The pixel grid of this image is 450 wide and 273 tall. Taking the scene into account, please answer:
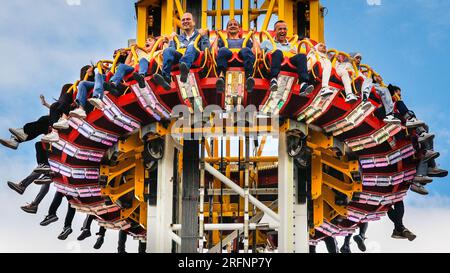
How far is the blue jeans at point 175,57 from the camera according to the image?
91.7 feet

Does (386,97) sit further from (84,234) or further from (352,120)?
(84,234)

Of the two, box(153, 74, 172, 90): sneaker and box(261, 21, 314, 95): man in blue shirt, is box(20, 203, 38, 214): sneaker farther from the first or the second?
box(261, 21, 314, 95): man in blue shirt

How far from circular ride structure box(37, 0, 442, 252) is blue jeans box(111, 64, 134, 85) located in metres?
0.52

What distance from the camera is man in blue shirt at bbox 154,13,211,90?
27953 mm

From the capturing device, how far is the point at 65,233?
122ft

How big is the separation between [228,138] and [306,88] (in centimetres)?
483

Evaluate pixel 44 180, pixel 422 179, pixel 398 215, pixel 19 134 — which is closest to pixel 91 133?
pixel 19 134

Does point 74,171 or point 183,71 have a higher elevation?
point 183,71

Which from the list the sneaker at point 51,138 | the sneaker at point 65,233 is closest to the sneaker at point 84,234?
the sneaker at point 65,233

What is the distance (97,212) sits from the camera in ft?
121

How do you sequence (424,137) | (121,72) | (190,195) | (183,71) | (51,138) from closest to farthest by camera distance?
(183,71), (121,72), (51,138), (424,137), (190,195)

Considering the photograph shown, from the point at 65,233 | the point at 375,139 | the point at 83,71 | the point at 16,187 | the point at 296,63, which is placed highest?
the point at 83,71
